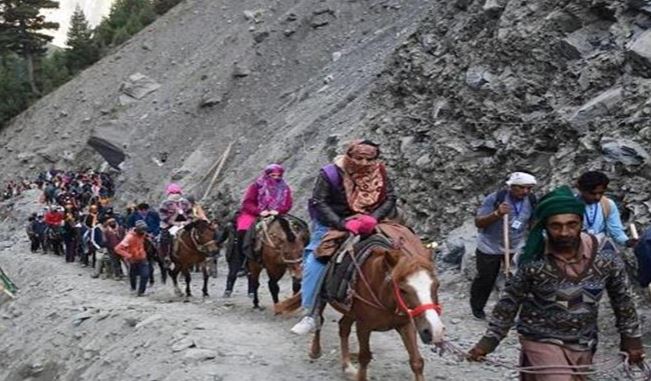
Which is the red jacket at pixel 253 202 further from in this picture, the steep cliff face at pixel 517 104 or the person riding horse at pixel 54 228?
the person riding horse at pixel 54 228


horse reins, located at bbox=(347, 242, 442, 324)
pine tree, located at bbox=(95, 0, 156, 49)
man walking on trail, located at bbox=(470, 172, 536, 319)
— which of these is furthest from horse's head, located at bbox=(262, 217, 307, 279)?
pine tree, located at bbox=(95, 0, 156, 49)

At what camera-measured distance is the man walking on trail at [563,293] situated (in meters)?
4.99

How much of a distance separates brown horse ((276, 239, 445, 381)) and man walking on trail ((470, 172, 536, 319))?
2295mm

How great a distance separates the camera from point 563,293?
506 centimetres

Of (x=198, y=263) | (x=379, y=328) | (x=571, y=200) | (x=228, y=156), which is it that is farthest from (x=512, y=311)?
(x=228, y=156)

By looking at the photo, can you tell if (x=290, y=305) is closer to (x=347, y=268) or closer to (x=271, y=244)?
(x=347, y=268)

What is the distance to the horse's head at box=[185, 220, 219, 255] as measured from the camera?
49.9 feet

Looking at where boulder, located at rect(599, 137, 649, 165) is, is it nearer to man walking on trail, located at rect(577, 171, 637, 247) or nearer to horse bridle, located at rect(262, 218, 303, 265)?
man walking on trail, located at rect(577, 171, 637, 247)

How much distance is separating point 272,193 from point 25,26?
5263 centimetres

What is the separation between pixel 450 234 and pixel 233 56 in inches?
940

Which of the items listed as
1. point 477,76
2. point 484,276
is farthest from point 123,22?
point 484,276

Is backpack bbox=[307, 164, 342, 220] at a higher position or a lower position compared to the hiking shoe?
higher

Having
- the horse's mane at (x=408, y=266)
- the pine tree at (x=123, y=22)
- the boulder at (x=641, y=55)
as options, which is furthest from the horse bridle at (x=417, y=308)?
the pine tree at (x=123, y=22)

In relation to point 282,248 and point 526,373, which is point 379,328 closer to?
point 526,373
